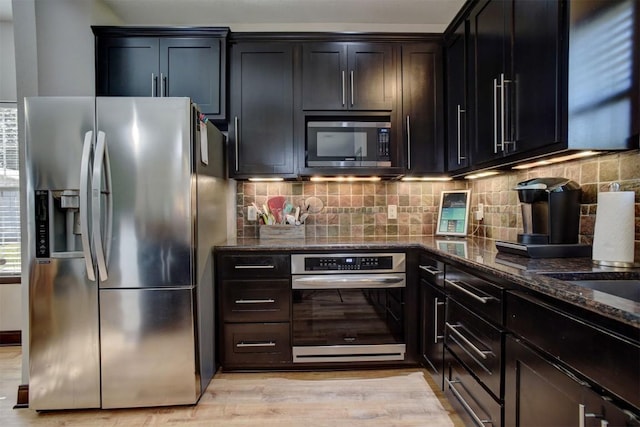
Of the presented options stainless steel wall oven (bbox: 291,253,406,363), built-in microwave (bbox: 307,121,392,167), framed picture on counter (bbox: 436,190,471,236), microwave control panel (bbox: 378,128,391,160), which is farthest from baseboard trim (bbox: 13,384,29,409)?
framed picture on counter (bbox: 436,190,471,236)

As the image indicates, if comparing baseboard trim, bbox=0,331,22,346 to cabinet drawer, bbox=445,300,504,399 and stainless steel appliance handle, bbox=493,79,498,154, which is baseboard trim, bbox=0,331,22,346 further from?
stainless steel appliance handle, bbox=493,79,498,154

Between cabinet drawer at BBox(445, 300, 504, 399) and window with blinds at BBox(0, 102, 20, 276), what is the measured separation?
11.2 ft

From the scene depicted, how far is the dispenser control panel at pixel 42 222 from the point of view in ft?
5.78

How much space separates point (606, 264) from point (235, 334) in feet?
6.67

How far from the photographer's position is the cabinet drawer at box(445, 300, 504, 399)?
1317 millimetres

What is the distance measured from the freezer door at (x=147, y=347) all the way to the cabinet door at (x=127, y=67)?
150 centimetres

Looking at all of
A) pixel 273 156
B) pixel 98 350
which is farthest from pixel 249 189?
pixel 98 350

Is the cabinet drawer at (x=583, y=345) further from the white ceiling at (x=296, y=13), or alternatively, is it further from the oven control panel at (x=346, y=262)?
the white ceiling at (x=296, y=13)

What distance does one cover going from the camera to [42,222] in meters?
1.76

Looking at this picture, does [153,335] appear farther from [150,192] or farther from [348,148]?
[348,148]

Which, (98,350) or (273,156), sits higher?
(273,156)

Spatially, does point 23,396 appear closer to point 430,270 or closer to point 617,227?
point 430,270

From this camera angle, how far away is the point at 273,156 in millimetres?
2475

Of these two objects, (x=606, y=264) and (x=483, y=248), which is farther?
(x=483, y=248)
